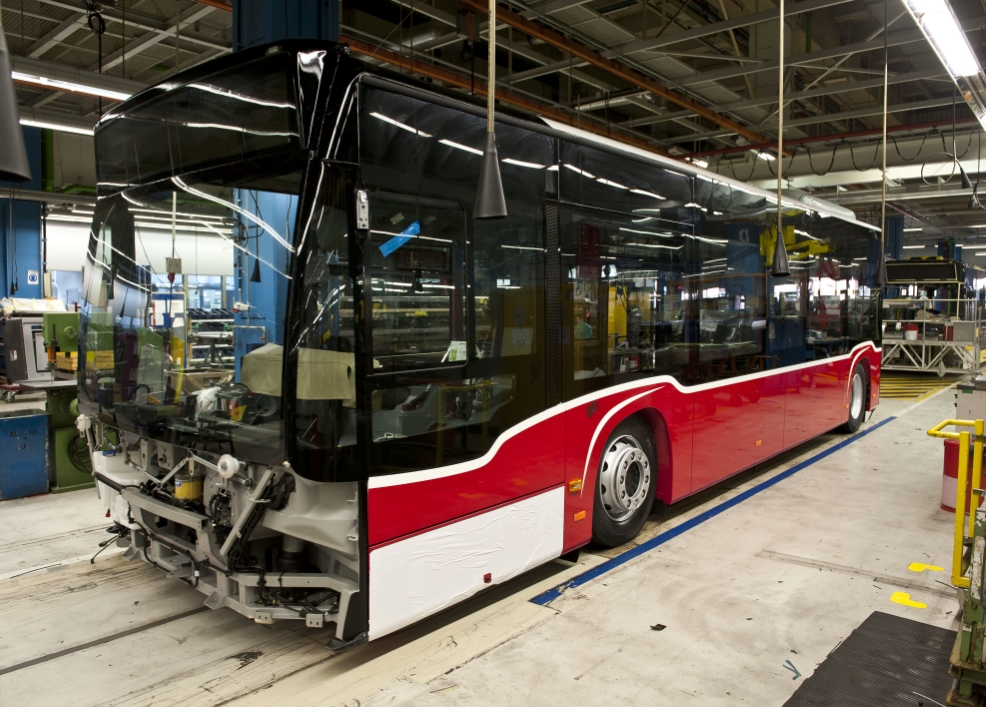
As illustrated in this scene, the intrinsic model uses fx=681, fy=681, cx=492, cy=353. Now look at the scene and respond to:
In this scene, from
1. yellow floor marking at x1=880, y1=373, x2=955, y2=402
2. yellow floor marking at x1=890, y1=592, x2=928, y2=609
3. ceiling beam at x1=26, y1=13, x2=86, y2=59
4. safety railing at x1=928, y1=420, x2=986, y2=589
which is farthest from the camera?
yellow floor marking at x1=880, y1=373, x2=955, y2=402

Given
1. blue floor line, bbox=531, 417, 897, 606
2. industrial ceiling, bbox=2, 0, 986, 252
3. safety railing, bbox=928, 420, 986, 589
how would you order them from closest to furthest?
safety railing, bbox=928, 420, 986, 589
blue floor line, bbox=531, 417, 897, 606
industrial ceiling, bbox=2, 0, 986, 252

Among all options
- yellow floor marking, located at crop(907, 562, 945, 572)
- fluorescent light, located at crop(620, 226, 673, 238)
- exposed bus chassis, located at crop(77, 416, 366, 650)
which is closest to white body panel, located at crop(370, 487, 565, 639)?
exposed bus chassis, located at crop(77, 416, 366, 650)

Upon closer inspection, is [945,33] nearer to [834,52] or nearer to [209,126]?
[834,52]

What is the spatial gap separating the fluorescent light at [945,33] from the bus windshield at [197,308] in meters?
5.06

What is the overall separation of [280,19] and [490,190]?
10.4 ft

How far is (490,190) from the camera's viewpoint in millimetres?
3289

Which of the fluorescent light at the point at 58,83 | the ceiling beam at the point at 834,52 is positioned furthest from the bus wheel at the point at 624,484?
the fluorescent light at the point at 58,83

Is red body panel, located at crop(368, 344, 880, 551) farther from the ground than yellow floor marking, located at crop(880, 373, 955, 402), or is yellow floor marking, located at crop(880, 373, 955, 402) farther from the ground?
red body panel, located at crop(368, 344, 880, 551)

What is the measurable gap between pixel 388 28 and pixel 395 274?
7.25 m

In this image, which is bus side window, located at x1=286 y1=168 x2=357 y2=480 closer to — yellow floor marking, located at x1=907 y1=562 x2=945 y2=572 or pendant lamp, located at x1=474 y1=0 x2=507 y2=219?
pendant lamp, located at x1=474 y1=0 x2=507 y2=219

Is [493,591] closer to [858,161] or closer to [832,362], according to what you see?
[832,362]

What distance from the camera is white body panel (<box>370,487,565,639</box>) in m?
3.22

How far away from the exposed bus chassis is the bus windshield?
19 centimetres

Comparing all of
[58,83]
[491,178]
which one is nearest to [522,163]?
[491,178]
